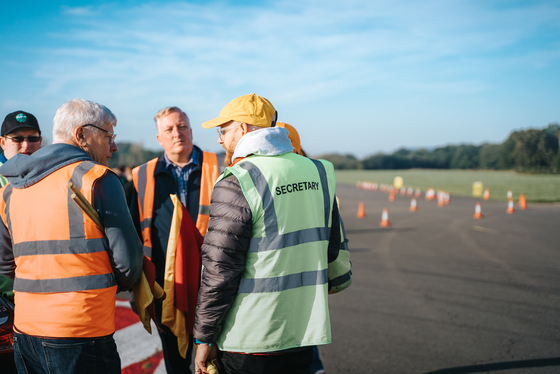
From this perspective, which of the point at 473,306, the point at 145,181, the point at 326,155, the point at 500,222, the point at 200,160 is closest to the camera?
the point at 145,181

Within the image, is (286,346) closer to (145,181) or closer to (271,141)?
(271,141)

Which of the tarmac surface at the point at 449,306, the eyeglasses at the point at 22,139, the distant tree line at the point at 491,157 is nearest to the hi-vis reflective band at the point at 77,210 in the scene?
the eyeglasses at the point at 22,139

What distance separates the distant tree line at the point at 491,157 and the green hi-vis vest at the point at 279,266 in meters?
22.8

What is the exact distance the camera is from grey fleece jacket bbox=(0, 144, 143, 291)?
1.68 m

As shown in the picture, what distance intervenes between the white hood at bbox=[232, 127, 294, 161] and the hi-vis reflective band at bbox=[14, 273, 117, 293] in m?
0.89

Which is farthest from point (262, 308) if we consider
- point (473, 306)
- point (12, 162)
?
point (473, 306)

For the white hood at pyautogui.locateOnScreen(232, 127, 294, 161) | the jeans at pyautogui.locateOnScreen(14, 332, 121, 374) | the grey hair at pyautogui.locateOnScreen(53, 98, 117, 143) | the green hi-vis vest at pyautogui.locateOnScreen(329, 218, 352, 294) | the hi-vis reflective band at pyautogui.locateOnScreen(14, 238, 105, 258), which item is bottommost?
the jeans at pyautogui.locateOnScreen(14, 332, 121, 374)

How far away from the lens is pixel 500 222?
39.3ft

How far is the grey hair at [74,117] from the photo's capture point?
1842mm

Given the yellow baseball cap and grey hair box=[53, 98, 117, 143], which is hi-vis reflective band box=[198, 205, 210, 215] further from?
grey hair box=[53, 98, 117, 143]

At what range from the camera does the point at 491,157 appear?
38031mm

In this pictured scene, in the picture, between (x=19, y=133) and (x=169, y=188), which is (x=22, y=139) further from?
(x=169, y=188)

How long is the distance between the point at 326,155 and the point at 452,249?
77.1m

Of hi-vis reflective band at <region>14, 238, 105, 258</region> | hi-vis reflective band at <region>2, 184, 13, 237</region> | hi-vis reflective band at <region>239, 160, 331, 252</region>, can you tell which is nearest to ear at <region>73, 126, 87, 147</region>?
hi-vis reflective band at <region>2, 184, 13, 237</region>
